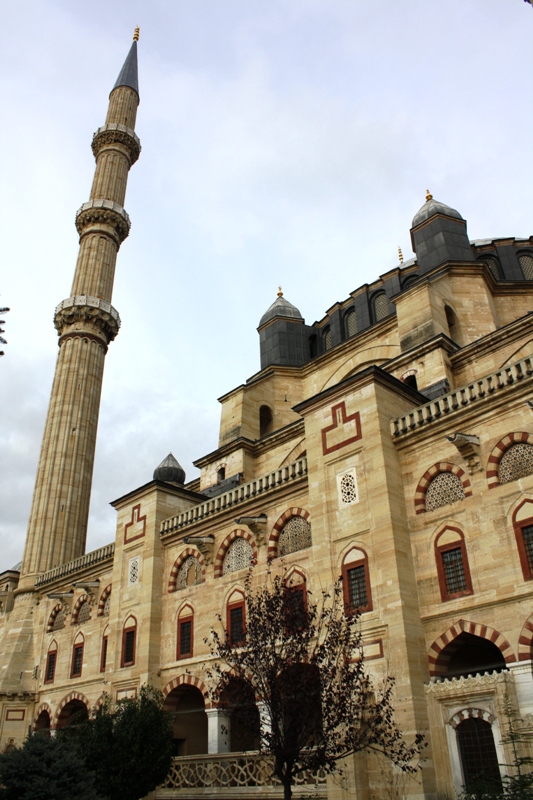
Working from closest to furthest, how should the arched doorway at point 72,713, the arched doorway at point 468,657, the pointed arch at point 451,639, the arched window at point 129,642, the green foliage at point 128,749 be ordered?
1. the pointed arch at point 451,639
2. the arched doorway at point 468,657
3. the green foliage at point 128,749
4. the arched window at point 129,642
5. the arched doorway at point 72,713

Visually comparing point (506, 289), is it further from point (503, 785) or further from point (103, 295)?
point (103, 295)

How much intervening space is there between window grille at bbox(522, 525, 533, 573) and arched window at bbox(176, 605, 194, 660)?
9.25 meters

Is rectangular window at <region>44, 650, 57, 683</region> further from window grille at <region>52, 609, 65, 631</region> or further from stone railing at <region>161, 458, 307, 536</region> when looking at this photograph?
stone railing at <region>161, 458, 307, 536</region>

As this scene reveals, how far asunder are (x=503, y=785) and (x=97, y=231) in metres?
31.4

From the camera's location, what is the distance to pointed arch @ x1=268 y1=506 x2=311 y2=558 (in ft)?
52.7

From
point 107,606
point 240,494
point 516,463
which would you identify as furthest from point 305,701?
point 107,606

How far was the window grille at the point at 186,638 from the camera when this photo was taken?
17.3m

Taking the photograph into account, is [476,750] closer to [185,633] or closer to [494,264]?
[185,633]

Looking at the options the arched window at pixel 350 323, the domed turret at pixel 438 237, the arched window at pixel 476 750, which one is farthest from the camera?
the arched window at pixel 350 323

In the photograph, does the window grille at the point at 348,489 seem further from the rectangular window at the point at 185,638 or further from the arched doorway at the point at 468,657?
the rectangular window at the point at 185,638

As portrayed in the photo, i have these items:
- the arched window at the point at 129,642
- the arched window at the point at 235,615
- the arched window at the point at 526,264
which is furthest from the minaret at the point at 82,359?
the arched window at the point at 526,264

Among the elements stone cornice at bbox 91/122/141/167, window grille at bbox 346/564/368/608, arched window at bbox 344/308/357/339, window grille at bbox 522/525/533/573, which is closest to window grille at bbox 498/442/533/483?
window grille at bbox 522/525/533/573

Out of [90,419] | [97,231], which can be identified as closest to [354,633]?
[90,419]

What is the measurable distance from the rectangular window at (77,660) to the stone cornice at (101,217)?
2171cm
